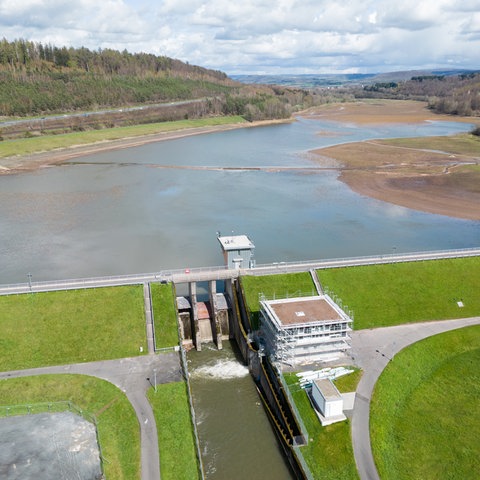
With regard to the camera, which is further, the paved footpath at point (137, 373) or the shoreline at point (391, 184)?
the shoreline at point (391, 184)

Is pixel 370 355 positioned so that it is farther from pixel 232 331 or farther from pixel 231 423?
pixel 232 331

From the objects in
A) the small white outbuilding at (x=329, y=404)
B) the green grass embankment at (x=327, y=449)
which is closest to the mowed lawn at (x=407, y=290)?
the small white outbuilding at (x=329, y=404)

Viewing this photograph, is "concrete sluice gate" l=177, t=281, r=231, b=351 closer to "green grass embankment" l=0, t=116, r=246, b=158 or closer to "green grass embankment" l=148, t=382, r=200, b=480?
"green grass embankment" l=148, t=382, r=200, b=480

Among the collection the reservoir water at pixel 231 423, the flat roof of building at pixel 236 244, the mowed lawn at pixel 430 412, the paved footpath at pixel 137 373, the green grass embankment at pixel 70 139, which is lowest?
the reservoir water at pixel 231 423

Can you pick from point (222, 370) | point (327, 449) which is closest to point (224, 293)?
point (222, 370)

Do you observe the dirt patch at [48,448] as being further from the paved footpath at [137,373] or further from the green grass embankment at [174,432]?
the green grass embankment at [174,432]

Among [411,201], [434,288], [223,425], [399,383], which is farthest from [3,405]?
[411,201]
